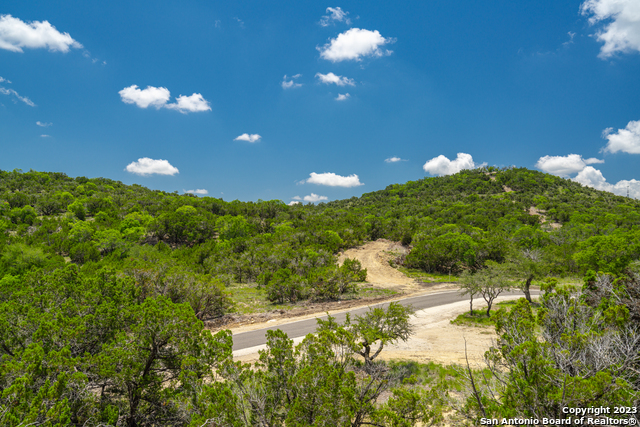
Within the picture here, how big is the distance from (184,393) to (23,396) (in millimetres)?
3516

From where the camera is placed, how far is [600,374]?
521cm

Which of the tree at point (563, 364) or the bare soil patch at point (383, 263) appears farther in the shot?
the bare soil patch at point (383, 263)

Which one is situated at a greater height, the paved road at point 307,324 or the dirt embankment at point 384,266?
the dirt embankment at point 384,266

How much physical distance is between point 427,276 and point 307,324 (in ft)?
97.4

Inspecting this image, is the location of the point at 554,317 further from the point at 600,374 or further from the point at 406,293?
the point at 406,293

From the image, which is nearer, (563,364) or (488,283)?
(563,364)

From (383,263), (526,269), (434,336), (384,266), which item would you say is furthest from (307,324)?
(383,263)

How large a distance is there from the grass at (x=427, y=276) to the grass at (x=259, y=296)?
447 inches

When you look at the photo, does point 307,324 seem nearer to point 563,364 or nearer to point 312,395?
point 312,395

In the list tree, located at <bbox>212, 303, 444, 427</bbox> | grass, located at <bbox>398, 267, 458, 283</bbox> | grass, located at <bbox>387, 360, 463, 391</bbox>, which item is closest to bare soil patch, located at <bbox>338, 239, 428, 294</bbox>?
grass, located at <bbox>398, 267, 458, 283</bbox>

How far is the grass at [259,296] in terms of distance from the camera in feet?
93.8

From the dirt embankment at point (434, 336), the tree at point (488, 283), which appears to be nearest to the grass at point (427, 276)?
the dirt embankment at point (434, 336)

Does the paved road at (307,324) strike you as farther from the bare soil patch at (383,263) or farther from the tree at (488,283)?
the tree at (488,283)

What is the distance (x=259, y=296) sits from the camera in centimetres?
3359
